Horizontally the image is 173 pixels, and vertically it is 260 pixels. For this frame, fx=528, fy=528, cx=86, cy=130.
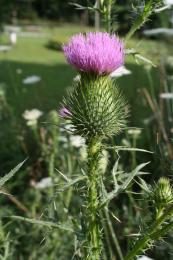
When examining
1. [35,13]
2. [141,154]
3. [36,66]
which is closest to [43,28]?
[35,13]

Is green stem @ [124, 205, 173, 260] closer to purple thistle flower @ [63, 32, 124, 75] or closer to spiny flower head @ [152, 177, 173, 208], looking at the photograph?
spiny flower head @ [152, 177, 173, 208]

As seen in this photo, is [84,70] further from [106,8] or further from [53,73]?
[53,73]

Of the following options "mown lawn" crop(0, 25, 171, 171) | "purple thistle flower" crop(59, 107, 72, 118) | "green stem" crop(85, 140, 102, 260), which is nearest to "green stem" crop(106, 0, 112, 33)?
"purple thistle flower" crop(59, 107, 72, 118)

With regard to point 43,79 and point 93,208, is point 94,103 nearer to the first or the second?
point 93,208

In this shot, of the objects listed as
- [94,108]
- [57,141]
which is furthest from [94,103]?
[57,141]

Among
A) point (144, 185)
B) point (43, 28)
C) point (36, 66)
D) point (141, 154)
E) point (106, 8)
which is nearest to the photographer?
point (144, 185)

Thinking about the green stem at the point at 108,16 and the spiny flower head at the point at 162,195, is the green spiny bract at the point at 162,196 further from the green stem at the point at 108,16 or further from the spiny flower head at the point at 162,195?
the green stem at the point at 108,16

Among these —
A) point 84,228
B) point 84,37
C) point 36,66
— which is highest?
point 84,37
